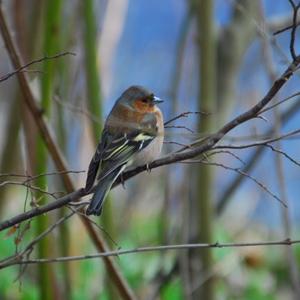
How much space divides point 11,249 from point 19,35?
175 cm

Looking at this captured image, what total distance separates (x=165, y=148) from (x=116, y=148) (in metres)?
1.63

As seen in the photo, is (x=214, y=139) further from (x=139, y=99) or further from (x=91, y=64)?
(x=91, y=64)

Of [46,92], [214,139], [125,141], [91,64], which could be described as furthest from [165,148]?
[214,139]

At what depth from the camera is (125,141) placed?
2762mm

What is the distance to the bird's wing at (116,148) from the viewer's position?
2562 mm

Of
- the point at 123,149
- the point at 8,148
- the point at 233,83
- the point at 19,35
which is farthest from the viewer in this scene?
the point at 233,83

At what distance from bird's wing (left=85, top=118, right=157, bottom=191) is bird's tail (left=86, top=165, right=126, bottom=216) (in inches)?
0.6

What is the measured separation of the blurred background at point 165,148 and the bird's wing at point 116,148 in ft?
0.41

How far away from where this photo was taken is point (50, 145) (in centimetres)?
275

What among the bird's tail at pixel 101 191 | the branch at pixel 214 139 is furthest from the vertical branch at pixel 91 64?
the branch at pixel 214 139

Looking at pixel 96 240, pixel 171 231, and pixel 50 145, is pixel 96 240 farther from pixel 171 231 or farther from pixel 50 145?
pixel 171 231

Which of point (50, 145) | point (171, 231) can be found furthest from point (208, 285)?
point (50, 145)

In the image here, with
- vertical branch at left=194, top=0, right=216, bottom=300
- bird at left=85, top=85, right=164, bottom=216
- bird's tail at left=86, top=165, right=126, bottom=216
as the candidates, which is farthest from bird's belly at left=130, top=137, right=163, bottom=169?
vertical branch at left=194, top=0, right=216, bottom=300

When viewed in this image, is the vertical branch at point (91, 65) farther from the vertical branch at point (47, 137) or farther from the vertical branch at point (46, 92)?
the vertical branch at point (47, 137)
